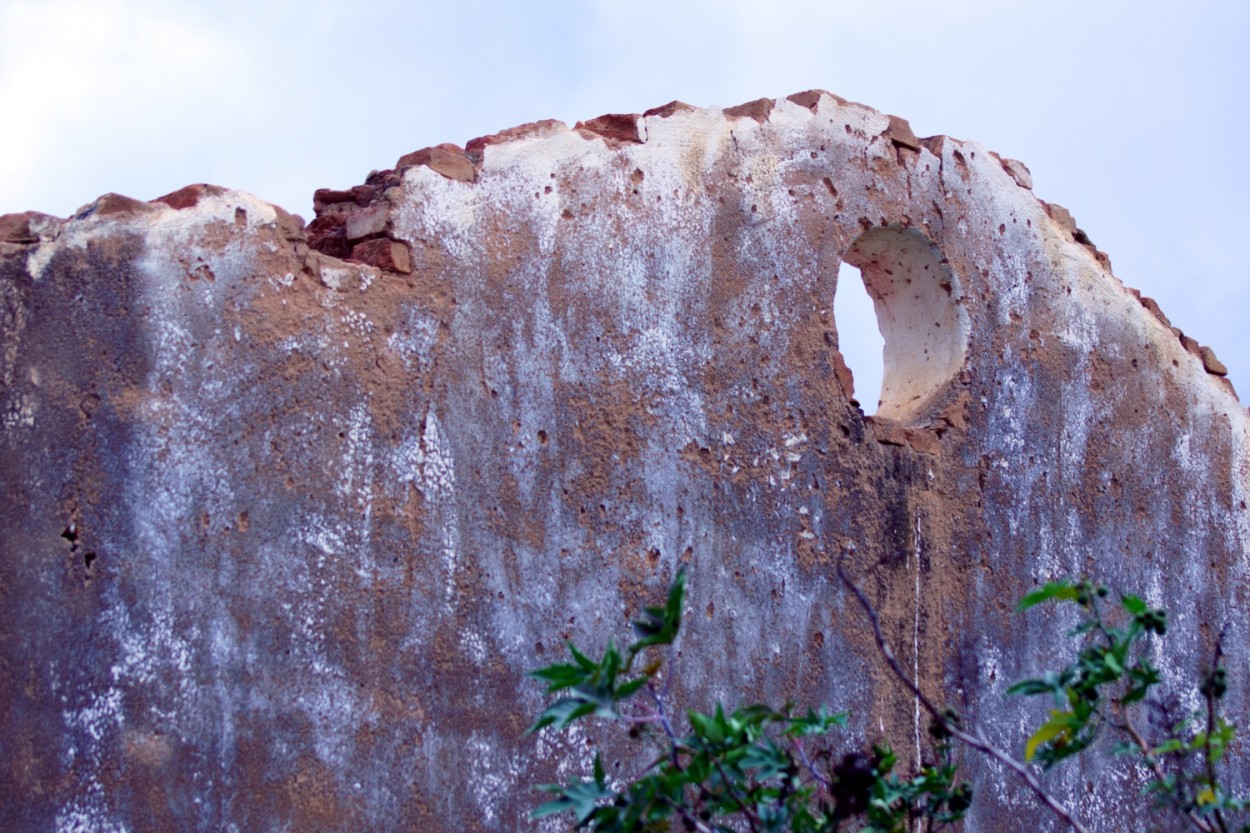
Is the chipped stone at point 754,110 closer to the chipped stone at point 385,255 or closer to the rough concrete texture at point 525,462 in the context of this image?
the rough concrete texture at point 525,462

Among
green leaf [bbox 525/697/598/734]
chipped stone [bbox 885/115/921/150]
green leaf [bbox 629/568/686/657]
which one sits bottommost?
green leaf [bbox 525/697/598/734]

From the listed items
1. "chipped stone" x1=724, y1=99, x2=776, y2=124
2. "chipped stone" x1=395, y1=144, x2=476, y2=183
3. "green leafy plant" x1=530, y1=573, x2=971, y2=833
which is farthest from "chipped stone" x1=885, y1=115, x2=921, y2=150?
"green leafy plant" x1=530, y1=573, x2=971, y2=833

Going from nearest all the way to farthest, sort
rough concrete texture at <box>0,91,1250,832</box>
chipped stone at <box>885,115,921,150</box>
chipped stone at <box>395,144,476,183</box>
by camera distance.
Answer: rough concrete texture at <box>0,91,1250,832</box> → chipped stone at <box>395,144,476,183</box> → chipped stone at <box>885,115,921,150</box>

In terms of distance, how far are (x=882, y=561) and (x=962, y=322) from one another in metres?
0.88

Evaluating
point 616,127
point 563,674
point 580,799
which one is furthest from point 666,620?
point 616,127

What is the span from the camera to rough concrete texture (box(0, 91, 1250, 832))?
3.24 m

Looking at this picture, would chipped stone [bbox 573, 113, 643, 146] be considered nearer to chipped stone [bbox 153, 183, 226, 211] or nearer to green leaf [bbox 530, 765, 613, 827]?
chipped stone [bbox 153, 183, 226, 211]

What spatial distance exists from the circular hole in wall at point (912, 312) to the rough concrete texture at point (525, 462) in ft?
0.04

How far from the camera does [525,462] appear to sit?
373 centimetres

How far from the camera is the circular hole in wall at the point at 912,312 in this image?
465 centimetres

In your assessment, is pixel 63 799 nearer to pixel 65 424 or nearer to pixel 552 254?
pixel 65 424

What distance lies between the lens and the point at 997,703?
446cm

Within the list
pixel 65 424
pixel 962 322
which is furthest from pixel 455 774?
pixel 962 322

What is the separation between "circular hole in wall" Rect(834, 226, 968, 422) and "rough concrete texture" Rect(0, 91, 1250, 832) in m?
0.01
